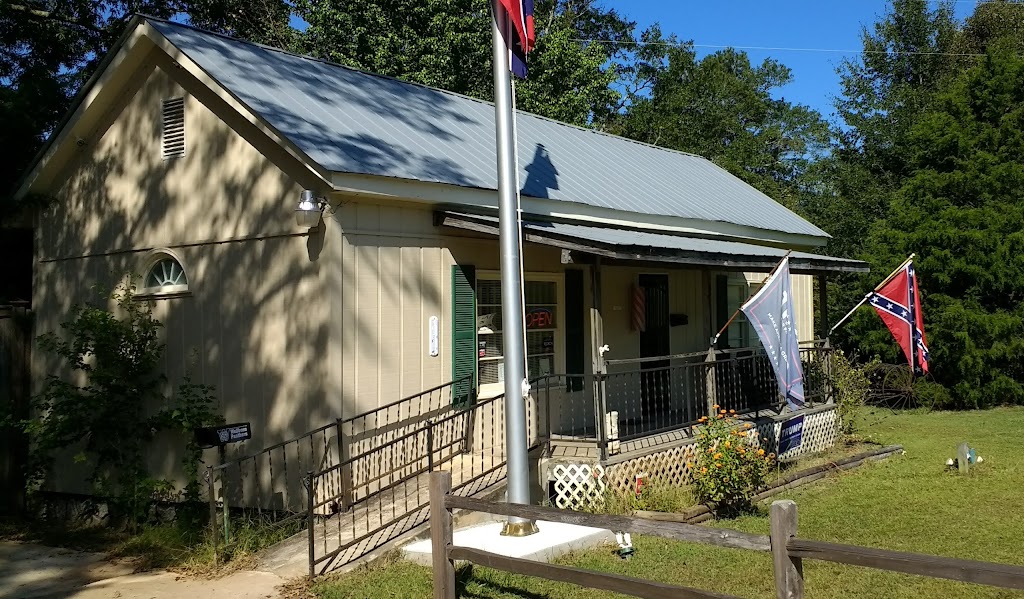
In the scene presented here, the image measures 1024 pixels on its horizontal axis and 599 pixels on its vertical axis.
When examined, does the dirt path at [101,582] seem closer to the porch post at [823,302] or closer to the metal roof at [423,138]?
the metal roof at [423,138]

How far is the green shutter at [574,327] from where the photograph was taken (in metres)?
12.0

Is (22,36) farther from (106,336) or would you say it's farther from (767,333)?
(767,333)

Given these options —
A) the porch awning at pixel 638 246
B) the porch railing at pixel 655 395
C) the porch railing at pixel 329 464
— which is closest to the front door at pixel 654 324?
the porch railing at pixel 655 395

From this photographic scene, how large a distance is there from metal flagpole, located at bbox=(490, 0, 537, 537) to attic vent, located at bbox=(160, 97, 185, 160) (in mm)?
4443

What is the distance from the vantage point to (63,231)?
11727 millimetres

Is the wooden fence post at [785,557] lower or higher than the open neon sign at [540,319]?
lower

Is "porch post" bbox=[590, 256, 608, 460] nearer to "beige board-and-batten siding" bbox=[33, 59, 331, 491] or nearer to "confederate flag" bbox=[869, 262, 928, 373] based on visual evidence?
"beige board-and-batten siding" bbox=[33, 59, 331, 491]

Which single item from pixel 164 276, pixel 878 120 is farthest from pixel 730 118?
pixel 164 276

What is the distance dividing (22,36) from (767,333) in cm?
1678

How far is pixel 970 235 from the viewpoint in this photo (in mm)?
19734

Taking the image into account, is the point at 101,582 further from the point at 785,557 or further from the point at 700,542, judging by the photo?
the point at 785,557

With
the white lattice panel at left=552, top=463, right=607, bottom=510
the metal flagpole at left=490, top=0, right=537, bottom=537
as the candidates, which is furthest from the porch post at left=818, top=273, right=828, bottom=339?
the metal flagpole at left=490, top=0, right=537, bottom=537

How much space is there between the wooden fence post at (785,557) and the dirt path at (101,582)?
3.93 m

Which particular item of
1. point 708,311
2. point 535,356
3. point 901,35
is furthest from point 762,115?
point 535,356
